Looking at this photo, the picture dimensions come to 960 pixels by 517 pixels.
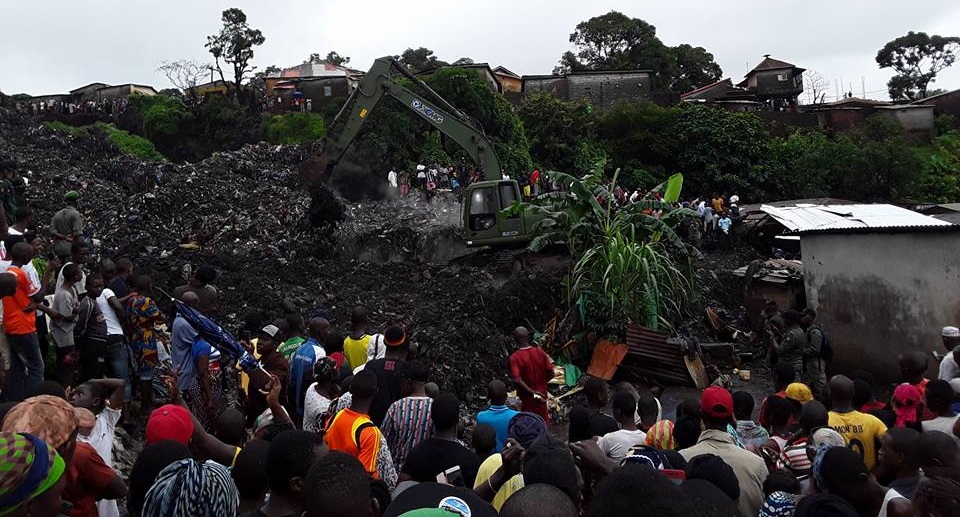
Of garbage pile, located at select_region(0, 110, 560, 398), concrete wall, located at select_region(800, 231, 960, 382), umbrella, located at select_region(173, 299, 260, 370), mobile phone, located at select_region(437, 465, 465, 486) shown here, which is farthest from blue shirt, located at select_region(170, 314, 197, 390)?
concrete wall, located at select_region(800, 231, 960, 382)

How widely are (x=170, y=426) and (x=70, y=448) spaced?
2.81ft

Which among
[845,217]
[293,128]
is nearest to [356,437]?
[845,217]

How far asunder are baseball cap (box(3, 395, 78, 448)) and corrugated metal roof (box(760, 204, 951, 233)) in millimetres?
11211

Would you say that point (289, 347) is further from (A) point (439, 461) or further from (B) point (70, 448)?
(B) point (70, 448)

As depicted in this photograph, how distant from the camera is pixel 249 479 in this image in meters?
3.11

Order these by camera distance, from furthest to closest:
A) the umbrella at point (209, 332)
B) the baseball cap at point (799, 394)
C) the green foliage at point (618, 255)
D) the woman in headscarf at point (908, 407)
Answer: the green foliage at point (618, 255)
the umbrella at point (209, 332)
the baseball cap at point (799, 394)
the woman in headscarf at point (908, 407)

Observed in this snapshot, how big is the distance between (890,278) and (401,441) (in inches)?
371

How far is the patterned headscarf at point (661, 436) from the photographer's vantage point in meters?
4.43

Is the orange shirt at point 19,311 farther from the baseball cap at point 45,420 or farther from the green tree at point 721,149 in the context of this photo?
the green tree at point 721,149

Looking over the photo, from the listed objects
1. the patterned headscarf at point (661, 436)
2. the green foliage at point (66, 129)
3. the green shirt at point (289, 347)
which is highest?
the green foliage at point (66, 129)

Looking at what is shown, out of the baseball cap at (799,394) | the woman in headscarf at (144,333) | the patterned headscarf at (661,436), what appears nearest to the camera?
the patterned headscarf at (661,436)

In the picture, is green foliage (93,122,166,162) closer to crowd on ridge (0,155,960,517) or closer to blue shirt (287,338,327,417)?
crowd on ridge (0,155,960,517)

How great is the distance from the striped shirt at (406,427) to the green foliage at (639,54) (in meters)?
44.4

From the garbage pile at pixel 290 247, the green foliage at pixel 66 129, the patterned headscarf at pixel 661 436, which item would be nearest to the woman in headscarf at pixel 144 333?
the garbage pile at pixel 290 247
